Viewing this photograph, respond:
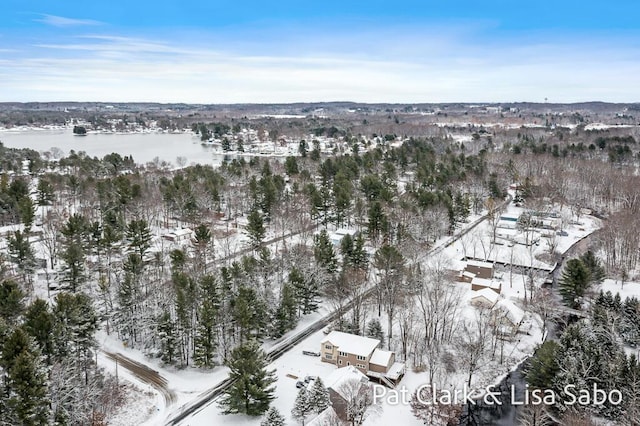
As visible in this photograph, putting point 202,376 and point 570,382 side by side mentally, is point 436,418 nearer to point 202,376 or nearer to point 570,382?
point 570,382

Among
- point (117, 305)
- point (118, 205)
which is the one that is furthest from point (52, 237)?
point (117, 305)

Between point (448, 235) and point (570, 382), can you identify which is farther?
point (448, 235)

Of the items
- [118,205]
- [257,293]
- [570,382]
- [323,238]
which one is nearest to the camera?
[570,382]

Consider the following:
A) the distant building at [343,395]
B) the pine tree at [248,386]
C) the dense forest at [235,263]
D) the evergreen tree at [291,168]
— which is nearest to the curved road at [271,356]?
the dense forest at [235,263]

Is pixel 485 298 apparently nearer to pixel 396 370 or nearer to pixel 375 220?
pixel 396 370

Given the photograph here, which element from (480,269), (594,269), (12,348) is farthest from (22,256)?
(594,269)

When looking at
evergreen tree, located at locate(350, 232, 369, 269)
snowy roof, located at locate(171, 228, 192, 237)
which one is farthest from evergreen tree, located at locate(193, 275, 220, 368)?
snowy roof, located at locate(171, 228, 192, 237)
